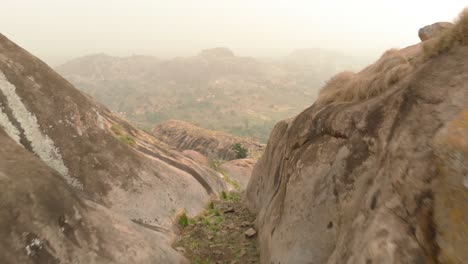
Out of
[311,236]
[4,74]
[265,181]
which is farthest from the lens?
[265,181]

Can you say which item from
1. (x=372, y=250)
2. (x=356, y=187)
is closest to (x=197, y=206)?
(x=356, y=187)

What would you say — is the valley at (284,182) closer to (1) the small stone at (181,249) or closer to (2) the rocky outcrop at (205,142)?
(1) the small stone at (181,249)

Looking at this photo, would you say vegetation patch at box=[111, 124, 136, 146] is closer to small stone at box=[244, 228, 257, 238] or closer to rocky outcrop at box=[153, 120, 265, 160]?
small stone at box=[244, 228, 257, 238]

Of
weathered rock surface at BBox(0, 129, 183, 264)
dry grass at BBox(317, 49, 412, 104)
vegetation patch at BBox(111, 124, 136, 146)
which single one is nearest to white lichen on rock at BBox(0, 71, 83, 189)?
weathered rock surface at BBox(0, 129, 183, 264)

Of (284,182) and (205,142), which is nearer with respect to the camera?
(284,182)

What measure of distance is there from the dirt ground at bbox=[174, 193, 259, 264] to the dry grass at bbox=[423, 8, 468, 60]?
899 centimetres

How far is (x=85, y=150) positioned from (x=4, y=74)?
4.72m

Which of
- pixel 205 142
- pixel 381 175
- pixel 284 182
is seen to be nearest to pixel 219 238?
pixel 284 182

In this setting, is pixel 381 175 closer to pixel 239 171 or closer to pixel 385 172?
pixel 385 172

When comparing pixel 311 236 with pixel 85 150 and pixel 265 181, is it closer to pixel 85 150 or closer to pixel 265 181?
pixel 265 181

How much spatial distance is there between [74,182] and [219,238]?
6666 mm

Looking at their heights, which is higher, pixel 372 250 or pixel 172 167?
pixel 372 250

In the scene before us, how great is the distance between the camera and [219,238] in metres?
14.9

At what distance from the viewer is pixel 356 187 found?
27.7 feet
